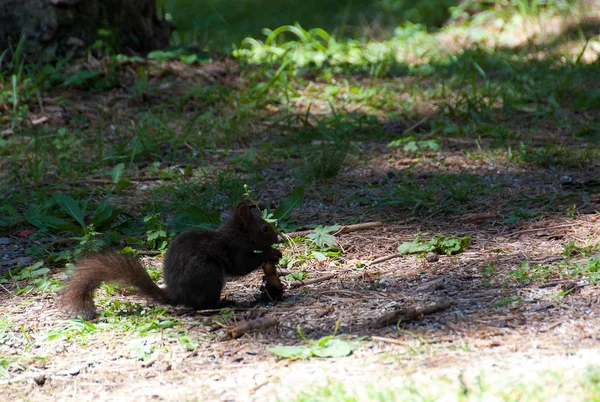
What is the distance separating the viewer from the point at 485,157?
5234 mm

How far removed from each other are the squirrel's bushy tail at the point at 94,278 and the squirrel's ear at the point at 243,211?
532 mm

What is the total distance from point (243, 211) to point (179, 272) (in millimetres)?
438

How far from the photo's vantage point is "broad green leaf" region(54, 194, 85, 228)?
433 cm

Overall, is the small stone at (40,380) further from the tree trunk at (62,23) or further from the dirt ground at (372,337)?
the tree trunk at (62,23)

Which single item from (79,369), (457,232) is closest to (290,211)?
(457,232)

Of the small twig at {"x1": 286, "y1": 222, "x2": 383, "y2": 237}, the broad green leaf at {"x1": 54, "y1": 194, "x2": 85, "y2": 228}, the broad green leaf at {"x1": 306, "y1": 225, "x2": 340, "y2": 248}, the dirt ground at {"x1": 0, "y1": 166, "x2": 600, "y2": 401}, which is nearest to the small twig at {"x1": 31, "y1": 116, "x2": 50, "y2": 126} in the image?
Answer: the broad green leaf at {"x1": 54, "y1": 194, "x2": 85, "y2": 228}

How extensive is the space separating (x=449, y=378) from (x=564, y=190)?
257 cm

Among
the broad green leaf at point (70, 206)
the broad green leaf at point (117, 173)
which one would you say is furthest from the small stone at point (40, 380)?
the broad green leaf at point (117, 173)

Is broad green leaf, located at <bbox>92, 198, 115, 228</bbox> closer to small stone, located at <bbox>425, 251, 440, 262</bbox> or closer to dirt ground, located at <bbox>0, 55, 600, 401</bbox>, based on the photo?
dirt ground, located at <bbox>0, 55, 600, 401</bbox>

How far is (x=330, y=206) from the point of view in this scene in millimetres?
4652

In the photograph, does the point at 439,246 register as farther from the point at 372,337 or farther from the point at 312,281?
the point at 372,337

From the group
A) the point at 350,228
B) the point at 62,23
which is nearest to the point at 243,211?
the point at 350,228

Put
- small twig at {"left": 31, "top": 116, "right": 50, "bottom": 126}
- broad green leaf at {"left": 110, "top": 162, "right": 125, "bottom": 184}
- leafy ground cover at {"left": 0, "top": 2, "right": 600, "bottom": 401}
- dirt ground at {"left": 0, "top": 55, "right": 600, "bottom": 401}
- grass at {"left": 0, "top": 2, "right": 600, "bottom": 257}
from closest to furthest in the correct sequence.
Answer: dirt ground at {"left": 0, "top": 55, "right": 600, "bottom": 401} → leafy ground cover at {"left": 0, "top": 2, "right": 600, "bottom": 401} → grass at {"left": 0, "top": 2, "right": 600, "bottom": 257} → broad green leaf at {"left": 110, "top": 162, "right": 125, "bottom": 184} → small twig at {"left": 31, "top": 116, "right": 50, "bottom": 126}

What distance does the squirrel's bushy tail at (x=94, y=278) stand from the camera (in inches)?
125
